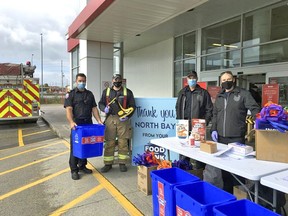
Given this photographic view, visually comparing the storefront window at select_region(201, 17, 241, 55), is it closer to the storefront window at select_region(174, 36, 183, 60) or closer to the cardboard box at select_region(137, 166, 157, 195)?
the storefront window at select_region(174, 36, 183, 60)

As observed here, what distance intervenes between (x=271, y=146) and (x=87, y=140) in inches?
114

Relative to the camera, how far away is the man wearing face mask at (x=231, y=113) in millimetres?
3486

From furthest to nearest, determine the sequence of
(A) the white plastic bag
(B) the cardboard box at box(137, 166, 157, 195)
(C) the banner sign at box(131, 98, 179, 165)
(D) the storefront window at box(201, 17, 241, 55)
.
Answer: (D) the storefront window at box(201, 17, 241, 55)
(C) the banner sign at box(131, 98, 179, 165)
(B) the cardboard box at box(137, 166, 157, 195)
(A) the white plastic bag

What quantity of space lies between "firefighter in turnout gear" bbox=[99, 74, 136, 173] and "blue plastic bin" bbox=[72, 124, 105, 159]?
36cm

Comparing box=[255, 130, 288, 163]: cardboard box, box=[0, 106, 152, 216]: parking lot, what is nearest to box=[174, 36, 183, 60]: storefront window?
box=[0, 106, 152, 216]: parking lot

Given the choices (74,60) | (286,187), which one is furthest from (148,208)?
(74,60)

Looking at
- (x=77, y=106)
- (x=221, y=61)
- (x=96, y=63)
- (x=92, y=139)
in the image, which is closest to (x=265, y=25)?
(x=221, y=61)

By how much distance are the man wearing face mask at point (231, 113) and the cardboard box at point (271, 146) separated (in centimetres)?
85

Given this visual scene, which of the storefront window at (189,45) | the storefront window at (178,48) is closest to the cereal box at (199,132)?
the storefront window at (189,45)

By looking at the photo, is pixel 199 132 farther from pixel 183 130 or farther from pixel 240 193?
pixel 240 193

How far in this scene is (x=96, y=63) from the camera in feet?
30.3

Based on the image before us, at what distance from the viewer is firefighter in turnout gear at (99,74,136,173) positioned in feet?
16.2

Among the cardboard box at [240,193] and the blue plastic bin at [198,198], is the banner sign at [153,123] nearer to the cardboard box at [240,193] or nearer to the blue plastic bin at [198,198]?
the cardboard box at [240,193]

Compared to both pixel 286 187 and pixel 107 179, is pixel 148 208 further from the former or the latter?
pixel 286 187
